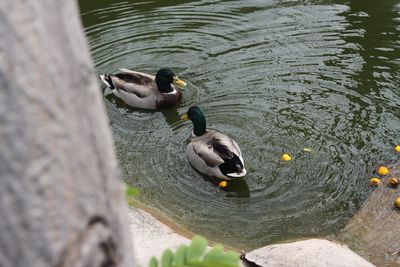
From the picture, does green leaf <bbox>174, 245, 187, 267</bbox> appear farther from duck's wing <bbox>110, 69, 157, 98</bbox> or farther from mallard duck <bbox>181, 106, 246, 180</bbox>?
A: duck's wing <bbox>110, 69, 157, 98</bbox>

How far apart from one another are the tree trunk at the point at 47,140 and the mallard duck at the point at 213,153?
5.58 m

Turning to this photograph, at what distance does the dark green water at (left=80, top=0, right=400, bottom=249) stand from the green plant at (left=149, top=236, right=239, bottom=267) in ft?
14.3

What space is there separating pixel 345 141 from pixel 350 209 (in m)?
1.16

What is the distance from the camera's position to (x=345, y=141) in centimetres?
723

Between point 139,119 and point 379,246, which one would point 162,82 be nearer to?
point 139,119

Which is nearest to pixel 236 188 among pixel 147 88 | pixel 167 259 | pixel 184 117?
pixel 184 117

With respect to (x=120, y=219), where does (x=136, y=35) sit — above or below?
below

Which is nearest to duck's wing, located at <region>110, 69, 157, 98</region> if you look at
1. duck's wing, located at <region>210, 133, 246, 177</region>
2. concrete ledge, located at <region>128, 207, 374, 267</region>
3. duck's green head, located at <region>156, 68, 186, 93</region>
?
duck's green head, located at <region>156, 68, 186, 93</region>

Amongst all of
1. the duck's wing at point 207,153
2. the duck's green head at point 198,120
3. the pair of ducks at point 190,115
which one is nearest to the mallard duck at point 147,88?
the pair of ducks at point 190,115

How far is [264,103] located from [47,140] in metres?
7.04

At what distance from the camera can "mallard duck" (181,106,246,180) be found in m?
6.66

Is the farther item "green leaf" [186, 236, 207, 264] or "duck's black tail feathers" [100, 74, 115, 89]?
"duck's black tail feathers" [100, 74, 115, 89]

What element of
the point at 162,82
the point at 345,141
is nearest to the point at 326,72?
the point at 345,141

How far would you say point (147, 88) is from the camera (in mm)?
8516
